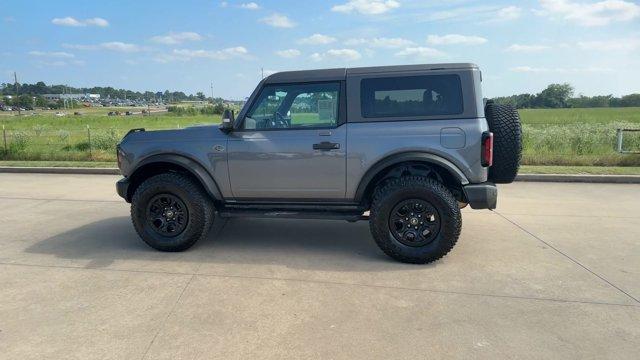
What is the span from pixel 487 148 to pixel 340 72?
1649mm

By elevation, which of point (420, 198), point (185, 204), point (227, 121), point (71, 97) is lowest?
point (185, 204)

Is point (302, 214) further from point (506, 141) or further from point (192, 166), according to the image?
point (506, 141)

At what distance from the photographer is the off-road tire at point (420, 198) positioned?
13.7 feet

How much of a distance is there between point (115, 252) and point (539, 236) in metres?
4.90

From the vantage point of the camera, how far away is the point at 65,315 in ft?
10.8

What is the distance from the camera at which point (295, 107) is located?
4.55m

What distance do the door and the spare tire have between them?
155cm

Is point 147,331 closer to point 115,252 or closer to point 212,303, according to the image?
point 212,303

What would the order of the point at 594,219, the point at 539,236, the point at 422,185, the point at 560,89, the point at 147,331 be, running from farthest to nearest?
the point at 560,89, the point at 594,219, the point at 539,236, the point at 422,185, the point at 147,331

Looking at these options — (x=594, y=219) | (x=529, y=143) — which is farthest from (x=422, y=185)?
(x=529, y=143)

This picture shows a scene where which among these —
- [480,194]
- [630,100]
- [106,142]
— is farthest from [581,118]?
[630,100]

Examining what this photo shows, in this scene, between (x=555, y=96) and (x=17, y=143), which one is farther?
(x=555, y=96)

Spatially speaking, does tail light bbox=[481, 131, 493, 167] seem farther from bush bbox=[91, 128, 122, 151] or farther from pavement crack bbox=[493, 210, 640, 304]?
bush bbox=[91, 128, 122, 151]

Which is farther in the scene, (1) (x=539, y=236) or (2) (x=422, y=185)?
(1) (x=539, y=236)
